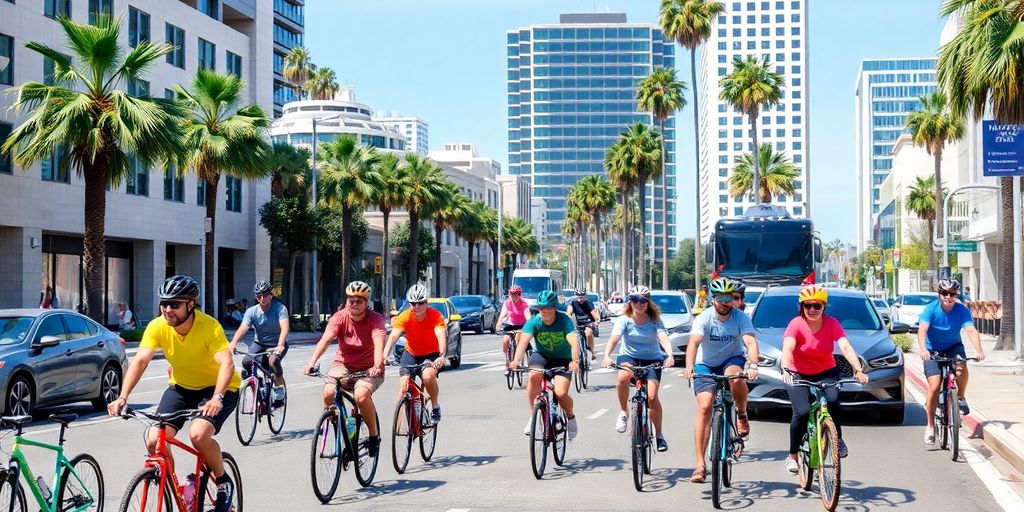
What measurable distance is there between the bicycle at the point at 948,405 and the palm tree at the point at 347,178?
40422 millimetres

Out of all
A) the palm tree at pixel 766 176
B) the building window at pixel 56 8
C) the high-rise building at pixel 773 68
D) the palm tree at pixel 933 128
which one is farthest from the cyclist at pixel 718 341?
the high-rise building at pixel 773 68

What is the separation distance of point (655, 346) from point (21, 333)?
360 inches

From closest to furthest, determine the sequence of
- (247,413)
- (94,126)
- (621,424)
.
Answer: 1. (621,424)
2. (247,413)
3. (94,126)

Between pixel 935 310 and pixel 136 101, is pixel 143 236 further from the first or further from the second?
pixel 935 310

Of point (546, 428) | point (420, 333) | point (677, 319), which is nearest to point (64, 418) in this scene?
point (546, 428)

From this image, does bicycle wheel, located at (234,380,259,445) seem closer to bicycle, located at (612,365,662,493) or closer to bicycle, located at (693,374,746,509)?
bicycle, located at (612,365,662,493)

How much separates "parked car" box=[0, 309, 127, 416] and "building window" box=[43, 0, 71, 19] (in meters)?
26.0

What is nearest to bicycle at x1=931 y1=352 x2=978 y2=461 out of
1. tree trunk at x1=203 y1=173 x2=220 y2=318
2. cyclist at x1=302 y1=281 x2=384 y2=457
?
cyclist at x1=302 y1=281 x2=384 y2=457

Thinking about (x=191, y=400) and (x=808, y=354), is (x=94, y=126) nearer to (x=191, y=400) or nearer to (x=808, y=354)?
(x=191, y=400)

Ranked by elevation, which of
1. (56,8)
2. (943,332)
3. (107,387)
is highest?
(56,8)

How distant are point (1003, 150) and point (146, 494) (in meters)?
18.7

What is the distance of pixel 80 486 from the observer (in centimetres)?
710

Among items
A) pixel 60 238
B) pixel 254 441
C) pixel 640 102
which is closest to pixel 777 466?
pixel 254 441

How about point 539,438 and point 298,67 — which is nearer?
point 539,438
